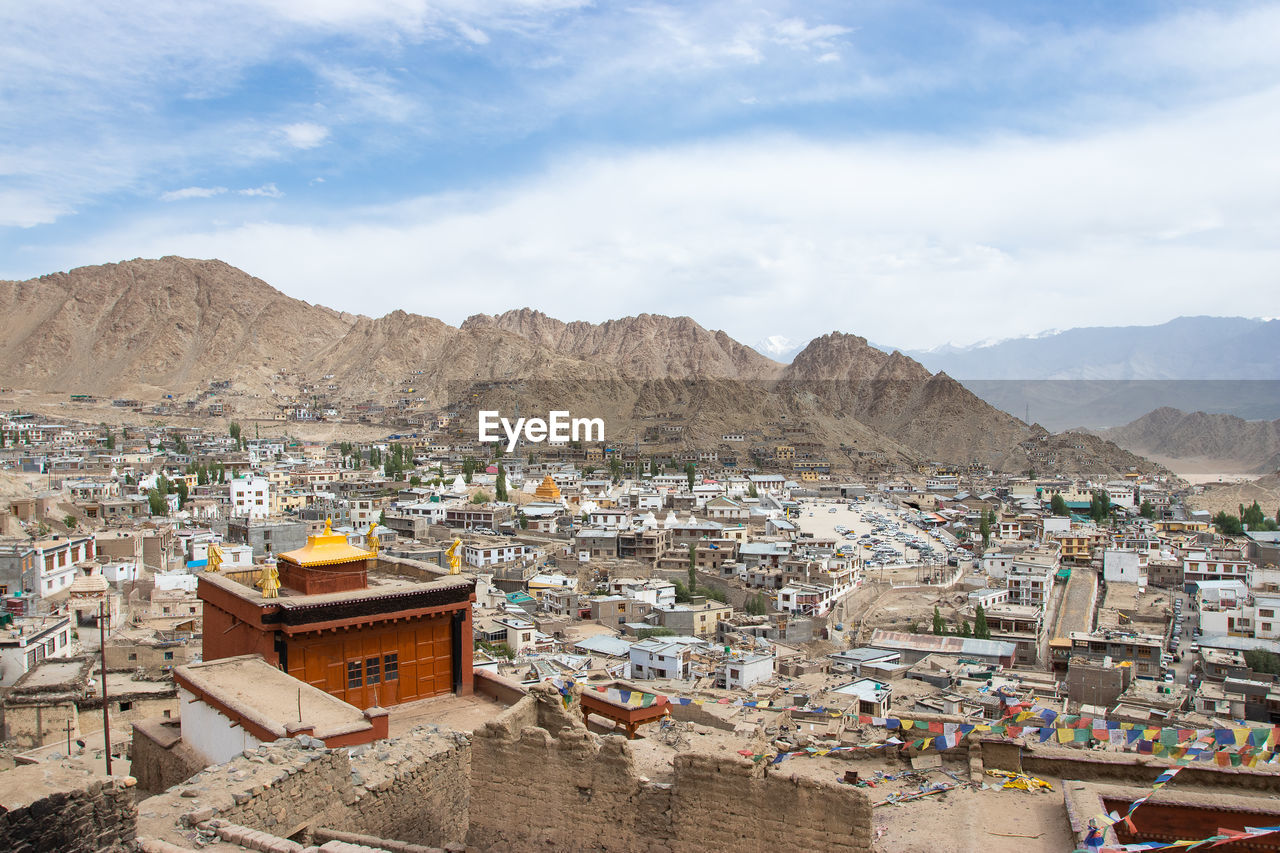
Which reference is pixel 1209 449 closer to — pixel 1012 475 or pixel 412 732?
pixel 1012 475

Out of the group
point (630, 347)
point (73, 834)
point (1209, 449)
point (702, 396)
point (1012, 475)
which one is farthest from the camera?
point (630, 347)

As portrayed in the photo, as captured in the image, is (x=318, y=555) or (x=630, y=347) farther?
(x=630, y=347)

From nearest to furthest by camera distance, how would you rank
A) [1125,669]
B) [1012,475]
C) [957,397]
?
[1125,669], [1012,475], [957,397]

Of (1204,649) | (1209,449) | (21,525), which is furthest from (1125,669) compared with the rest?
(1209,449)

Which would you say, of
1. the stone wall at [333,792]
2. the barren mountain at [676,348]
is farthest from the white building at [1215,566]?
the barren mountain at [676,348]

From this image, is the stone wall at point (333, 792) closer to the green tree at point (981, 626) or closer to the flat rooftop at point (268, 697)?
the flat rooftop at point (268, 697)

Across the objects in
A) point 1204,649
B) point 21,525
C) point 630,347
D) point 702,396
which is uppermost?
point 630,347

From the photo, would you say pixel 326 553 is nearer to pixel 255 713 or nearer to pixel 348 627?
pixel 348 627

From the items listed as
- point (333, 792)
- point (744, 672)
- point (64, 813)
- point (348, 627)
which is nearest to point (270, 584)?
point (348, 627)
